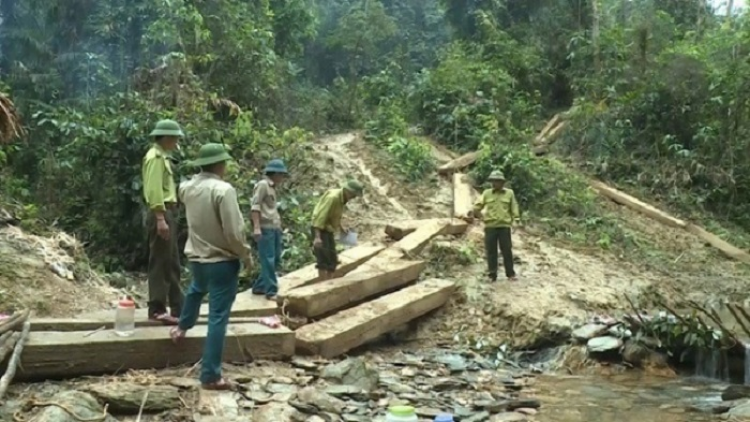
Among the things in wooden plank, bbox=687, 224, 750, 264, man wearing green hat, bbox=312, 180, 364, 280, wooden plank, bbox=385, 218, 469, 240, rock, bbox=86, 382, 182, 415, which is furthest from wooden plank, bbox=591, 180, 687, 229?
rock, bbox=86, 382, 182, 415

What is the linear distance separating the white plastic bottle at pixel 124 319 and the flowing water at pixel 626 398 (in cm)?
383

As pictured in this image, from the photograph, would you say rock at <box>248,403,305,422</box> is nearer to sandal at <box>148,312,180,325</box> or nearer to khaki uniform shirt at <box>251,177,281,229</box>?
sandal at <box>148,312,180,325</box>

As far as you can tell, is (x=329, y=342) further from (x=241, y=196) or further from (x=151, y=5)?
(x=151, y=5)

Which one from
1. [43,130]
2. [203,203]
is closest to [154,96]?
[43,130]

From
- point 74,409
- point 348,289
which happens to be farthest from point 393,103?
point 74,409

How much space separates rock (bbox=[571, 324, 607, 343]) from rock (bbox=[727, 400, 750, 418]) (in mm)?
2312

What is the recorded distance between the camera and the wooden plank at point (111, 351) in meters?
5.63

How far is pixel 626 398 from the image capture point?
803cm

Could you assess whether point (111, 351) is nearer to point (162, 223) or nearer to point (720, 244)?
point (162, 223)

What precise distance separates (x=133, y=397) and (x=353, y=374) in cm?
229

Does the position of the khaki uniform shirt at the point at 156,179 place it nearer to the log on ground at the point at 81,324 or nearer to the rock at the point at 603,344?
the log on ground at the point at 81,324

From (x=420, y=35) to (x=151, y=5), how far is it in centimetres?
1874

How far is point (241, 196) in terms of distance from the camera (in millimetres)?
12445

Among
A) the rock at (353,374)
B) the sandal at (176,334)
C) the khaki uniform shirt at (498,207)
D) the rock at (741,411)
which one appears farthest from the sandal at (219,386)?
the khaki uniform shirt at (498,207)
